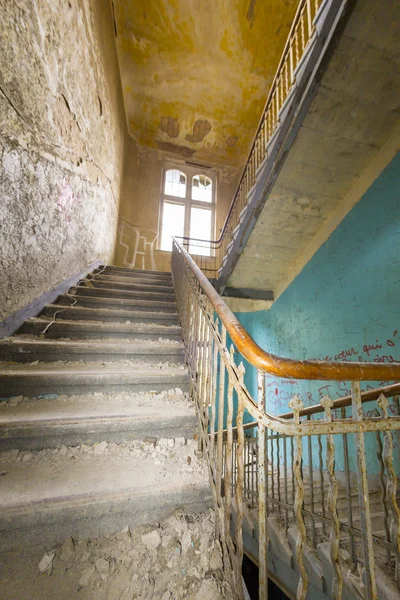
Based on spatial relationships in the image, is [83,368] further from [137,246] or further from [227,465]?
[137,246]

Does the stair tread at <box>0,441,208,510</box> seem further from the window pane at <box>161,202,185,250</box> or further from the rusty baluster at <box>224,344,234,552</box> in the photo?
the window pane at <box>161,202,185,250</box>

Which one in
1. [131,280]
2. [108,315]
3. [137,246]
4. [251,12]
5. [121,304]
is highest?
[251,12]

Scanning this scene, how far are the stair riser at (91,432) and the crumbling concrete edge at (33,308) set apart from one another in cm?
111

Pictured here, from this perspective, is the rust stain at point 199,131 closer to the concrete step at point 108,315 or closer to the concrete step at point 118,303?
the concrete step at point 118,303

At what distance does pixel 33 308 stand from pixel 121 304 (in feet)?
3.37

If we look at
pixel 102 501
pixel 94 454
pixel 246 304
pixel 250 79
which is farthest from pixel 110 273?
pixel 250 79

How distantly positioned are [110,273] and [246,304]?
126 inches

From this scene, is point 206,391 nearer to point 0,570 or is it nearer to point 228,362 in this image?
point 228,362

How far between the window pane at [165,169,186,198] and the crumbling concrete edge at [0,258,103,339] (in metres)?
5.83

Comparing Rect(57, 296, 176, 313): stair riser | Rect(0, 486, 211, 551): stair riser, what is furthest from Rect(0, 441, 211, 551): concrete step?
Rect(57, 296, 176, 313): stair riser

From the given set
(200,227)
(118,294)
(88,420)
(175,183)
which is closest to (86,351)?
(88,420)

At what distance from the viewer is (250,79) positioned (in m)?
6.46

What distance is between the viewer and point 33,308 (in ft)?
8.64

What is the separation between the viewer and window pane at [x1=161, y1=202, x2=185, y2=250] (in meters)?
8.06
